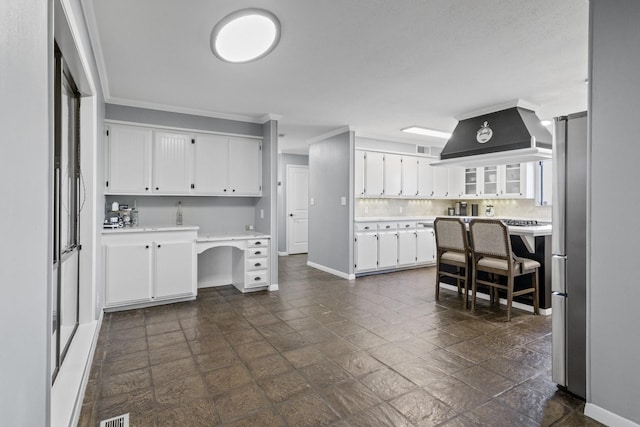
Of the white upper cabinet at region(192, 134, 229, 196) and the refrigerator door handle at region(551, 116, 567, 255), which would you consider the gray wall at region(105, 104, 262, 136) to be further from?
the refrigerator door handle at region(551, 116, 567, 255)

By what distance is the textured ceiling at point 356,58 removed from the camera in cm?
221

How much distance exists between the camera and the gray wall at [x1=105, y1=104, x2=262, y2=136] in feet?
13.3

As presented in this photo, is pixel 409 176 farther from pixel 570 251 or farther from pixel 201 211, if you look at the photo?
pixel 570 251

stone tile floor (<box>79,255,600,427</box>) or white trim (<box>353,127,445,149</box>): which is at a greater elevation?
white trim (<box>353,127,445,149</box>)

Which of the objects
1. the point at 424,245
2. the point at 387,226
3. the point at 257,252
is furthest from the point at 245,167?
the point at 424,245

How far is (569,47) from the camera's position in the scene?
2.68 m

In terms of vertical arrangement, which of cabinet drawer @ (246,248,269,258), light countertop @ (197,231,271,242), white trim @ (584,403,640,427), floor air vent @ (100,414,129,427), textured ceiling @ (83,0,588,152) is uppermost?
textured ceiling @ (83,0,588,152)

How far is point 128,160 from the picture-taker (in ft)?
13.3

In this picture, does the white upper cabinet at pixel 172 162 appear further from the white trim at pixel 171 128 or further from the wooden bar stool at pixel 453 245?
the wooden bar stool at pixel 453 245

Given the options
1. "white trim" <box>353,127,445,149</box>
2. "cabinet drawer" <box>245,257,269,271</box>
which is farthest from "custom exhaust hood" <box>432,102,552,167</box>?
"cabinet drawer" <box>245,257,269,271</box>

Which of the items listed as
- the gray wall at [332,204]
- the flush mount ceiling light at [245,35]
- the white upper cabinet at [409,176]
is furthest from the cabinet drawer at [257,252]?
the white upper cabinet at [409,176]

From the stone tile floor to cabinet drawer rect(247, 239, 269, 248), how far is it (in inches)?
31.4

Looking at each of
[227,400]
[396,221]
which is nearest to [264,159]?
[396,221]

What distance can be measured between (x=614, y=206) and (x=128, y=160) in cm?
456
